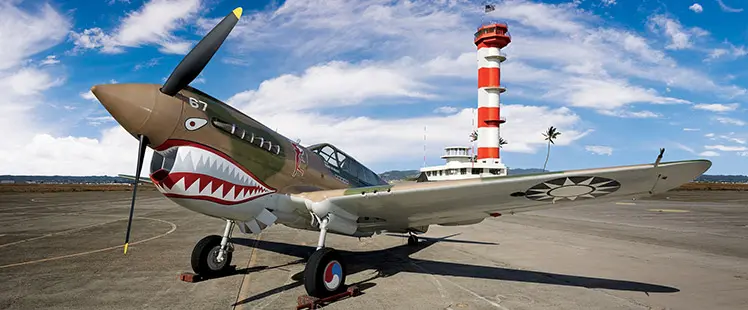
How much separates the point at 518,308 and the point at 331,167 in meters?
4.03

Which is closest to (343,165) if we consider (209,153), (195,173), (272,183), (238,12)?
(272,183)

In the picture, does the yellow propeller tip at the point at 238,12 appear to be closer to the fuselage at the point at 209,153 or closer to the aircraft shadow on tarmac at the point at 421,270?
the fuselage at the point at 209,153

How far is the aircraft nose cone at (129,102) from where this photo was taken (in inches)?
181

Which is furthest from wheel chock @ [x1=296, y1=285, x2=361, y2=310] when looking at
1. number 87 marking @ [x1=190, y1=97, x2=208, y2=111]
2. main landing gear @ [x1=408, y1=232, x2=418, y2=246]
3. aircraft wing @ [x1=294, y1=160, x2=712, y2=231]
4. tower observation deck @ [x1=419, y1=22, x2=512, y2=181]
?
tower observation deck @ [x1=419, y1=22, x2=512, y2=181]

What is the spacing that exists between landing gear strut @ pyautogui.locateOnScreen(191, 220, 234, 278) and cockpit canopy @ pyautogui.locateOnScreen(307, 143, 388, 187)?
81.3 inches

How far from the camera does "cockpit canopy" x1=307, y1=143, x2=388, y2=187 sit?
305 inches

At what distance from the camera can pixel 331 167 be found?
7695mm

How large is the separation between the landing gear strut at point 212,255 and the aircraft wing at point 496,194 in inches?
73.6

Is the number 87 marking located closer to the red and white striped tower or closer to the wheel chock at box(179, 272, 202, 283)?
the wheel chock at box(179, 272, 202, 283)

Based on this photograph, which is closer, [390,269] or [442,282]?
[442,282]

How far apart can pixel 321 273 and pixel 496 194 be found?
2.65 m

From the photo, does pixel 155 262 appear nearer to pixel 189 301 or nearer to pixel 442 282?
pixel 189 301

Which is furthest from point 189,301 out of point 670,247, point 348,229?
point 670,247

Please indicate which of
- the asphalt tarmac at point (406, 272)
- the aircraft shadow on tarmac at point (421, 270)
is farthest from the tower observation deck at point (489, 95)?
the aircraft shadow on tarmac at point (421, 270)
